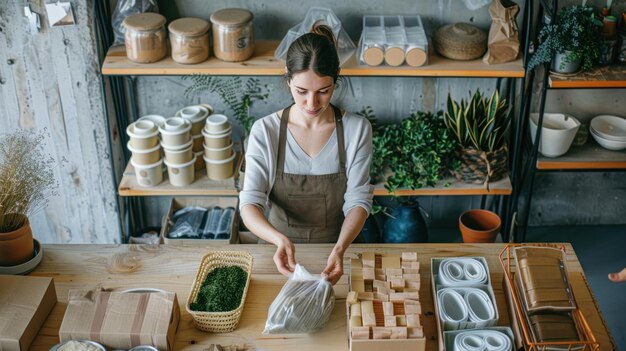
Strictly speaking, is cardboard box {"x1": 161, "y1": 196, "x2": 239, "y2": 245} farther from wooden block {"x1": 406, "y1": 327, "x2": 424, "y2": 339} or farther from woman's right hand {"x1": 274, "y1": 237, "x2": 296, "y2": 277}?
wooden block {"x1": 406, "y1": 327, "x2": 424, "y2": 339}

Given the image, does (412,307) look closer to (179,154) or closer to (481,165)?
(481,165)

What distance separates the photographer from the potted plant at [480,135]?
3.58 meters

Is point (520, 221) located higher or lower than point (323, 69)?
lower

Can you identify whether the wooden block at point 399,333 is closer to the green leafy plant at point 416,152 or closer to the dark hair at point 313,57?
the dark hair at point 313,57

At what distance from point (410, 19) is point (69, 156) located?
1991mm

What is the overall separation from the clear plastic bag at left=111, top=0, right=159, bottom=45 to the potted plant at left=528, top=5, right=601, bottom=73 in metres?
1.86

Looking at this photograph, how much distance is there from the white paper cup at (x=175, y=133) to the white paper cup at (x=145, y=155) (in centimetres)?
8

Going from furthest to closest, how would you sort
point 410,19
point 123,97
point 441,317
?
point 123,97, point 410,19, point 441,317

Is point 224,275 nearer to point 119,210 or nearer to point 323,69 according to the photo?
point 323,69

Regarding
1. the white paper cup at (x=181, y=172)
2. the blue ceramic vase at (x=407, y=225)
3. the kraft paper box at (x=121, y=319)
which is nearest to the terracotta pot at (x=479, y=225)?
the blue ceramic vase at (x=407, y=225)

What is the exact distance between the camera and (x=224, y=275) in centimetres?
226

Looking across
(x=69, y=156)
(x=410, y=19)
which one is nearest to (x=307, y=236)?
(x=410, y=19)

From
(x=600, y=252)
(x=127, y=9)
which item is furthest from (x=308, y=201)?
(x=600, y=252)

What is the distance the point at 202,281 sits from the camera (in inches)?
88.2
